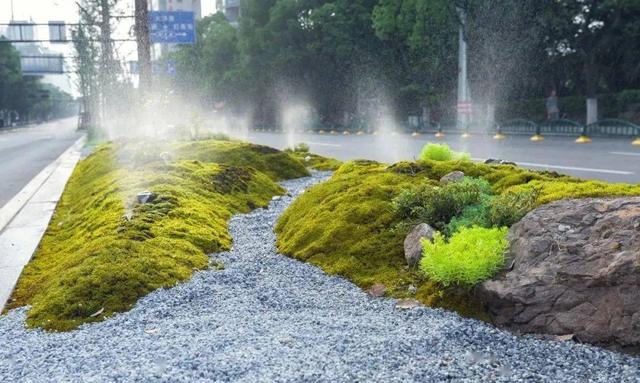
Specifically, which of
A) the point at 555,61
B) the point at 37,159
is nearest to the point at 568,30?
the point at 555,61

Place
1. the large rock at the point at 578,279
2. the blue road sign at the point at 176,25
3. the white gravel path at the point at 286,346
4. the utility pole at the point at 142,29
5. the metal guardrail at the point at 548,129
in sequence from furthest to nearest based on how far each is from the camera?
the blue road sign at the point at 176,25, the metal guardrail at the point at 548,129, the utility pole at the point at 142,29, the large rock at the point at 578,279, the white gravel path at the point at 286,346

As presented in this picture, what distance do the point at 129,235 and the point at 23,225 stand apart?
2.75m

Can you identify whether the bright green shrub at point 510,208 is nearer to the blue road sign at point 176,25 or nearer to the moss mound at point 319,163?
the moss mound at point 319,163

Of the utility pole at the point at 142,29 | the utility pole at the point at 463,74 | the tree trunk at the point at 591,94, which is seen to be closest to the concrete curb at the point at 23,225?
the utility pole at the point at 142,29

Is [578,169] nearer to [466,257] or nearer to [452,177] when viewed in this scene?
[452,177]

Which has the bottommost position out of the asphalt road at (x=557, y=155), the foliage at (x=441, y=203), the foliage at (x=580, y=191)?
the asphalt road at (x=557, y=155)

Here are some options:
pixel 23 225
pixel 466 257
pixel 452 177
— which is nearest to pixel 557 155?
pixel 452 177

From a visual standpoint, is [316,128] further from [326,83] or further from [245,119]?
[245,119]

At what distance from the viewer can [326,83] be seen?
4559 centimetres

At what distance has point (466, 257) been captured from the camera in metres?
4.02

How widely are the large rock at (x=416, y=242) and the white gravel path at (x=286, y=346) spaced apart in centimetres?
46

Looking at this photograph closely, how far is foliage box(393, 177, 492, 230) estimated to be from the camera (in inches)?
200

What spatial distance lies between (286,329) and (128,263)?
1.67 metres

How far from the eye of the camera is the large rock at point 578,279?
3.58 metres
